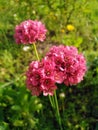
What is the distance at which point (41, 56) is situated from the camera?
396 cm

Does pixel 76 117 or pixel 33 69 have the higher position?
pixel 33 69

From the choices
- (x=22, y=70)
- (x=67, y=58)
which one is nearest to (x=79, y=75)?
(x=67, y=58)

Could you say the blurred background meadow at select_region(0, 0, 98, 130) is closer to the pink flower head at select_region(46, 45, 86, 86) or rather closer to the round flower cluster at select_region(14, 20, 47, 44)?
the round flower cluster at select_region(14, 20, 47, 44)

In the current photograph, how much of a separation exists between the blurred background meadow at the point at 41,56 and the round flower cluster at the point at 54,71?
674 millimetres

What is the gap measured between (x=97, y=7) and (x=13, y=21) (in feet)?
3.25

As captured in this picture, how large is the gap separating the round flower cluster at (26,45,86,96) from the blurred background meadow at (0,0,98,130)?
0.67 metres

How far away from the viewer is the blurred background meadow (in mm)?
3068

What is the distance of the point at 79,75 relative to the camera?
2422 millimetres

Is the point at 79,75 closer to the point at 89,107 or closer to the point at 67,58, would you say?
the point at 67,58

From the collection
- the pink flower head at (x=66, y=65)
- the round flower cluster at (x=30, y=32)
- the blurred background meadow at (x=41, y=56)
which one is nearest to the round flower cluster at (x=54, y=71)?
the pink flower head at (x=66, y=65)

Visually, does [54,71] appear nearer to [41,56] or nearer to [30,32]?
[30,32]

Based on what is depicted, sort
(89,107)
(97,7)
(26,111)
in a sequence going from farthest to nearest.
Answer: (97,7), (89,107), (26,111)

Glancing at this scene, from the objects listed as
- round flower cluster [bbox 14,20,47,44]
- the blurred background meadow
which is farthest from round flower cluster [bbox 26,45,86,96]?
the blurred background meadow

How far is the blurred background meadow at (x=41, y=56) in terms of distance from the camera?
3.07m
